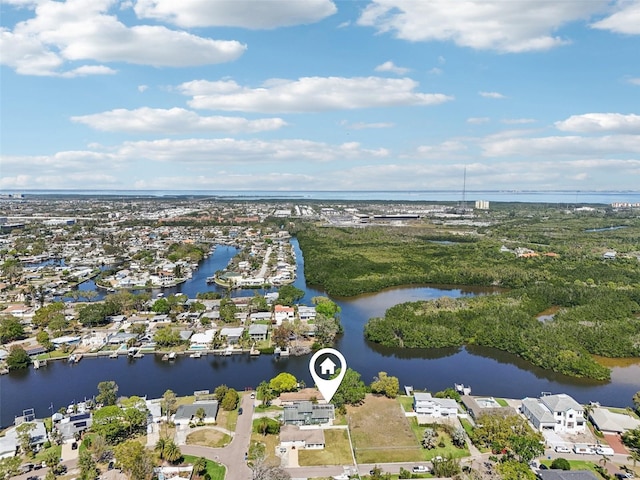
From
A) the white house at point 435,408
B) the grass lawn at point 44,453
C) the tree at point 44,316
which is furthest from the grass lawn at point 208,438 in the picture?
the tree at point 44,316

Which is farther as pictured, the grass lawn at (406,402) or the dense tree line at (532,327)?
the dense tree line at (532,327)

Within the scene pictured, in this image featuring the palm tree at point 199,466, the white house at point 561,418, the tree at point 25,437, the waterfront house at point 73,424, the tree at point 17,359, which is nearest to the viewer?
the palm tree at point 199,466

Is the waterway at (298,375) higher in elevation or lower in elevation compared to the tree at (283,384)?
lower

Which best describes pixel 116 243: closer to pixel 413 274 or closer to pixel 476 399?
pixel 413 274

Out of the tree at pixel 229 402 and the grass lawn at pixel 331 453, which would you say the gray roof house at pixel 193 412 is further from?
the grass lawn at pixel 331 453

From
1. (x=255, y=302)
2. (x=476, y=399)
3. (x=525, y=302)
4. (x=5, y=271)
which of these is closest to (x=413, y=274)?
(x=525, y=302)

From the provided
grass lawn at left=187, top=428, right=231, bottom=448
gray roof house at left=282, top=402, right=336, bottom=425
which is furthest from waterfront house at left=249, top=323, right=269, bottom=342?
grass lawn at left=187, top=428, right=231, bottom=448

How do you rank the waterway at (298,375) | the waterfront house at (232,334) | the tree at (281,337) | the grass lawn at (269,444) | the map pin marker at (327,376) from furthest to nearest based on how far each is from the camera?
the waterfront house at (232,334)
the tree at (281,337)
the waterway at (298,375)
the map pin marker at (327,376)
the grass lawn at (269,444)

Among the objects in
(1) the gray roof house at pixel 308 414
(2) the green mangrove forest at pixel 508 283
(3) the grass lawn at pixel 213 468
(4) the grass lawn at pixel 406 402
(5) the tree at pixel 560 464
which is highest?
(2) the green mangrove forest at pixel 508 283

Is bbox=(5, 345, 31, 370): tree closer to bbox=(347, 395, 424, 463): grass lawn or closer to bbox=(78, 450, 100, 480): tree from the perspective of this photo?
bbox=(78, 450, 100, 480): tree
